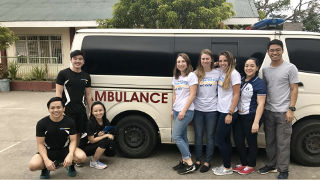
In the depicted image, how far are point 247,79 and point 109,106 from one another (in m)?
2.15

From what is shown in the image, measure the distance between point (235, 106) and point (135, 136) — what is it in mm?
1721

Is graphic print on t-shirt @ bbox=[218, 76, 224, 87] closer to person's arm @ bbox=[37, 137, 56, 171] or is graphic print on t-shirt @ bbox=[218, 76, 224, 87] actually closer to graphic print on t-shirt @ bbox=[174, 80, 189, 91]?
graphic print on t-shirt @ bbox=[174, 80, 189, 91]

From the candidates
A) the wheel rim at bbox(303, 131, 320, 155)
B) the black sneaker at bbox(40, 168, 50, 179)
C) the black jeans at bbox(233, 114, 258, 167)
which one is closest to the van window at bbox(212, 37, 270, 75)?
the black jeans at bbox(233, 114, 258, 167)

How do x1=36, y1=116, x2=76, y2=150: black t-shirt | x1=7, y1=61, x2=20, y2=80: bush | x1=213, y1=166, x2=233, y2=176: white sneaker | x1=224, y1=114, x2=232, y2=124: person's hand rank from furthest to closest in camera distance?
1. x1=7, y1=61, x2=20, y2=80: bush
2. x1=213, y1=166, x2=233, y2=176: white sneaker
3. x1=224, y1=114, x2=232, y2=124: person's hand
4. x1=36, y1=116, x2=76, y2=150: black t-shirt

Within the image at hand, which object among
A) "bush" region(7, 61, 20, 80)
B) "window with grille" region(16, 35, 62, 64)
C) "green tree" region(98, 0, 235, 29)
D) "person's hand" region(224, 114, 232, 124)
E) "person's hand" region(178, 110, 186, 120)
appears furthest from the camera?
"window with grille" region(16, 35, 62, 64)

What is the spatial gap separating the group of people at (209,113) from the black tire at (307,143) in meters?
0.46

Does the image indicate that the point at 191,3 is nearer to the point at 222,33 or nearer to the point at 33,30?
the point at 222,33

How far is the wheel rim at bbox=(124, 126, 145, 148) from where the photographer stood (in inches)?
175

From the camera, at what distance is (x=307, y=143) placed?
4.12 m

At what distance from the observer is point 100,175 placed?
3920mm

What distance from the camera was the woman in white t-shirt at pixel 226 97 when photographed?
143 inches

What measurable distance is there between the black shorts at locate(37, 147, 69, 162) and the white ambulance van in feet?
3.19

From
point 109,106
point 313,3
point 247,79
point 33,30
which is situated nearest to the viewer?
point 247,79

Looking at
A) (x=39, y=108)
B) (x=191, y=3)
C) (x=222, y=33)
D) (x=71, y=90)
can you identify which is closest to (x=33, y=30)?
(x=39, y=108)
